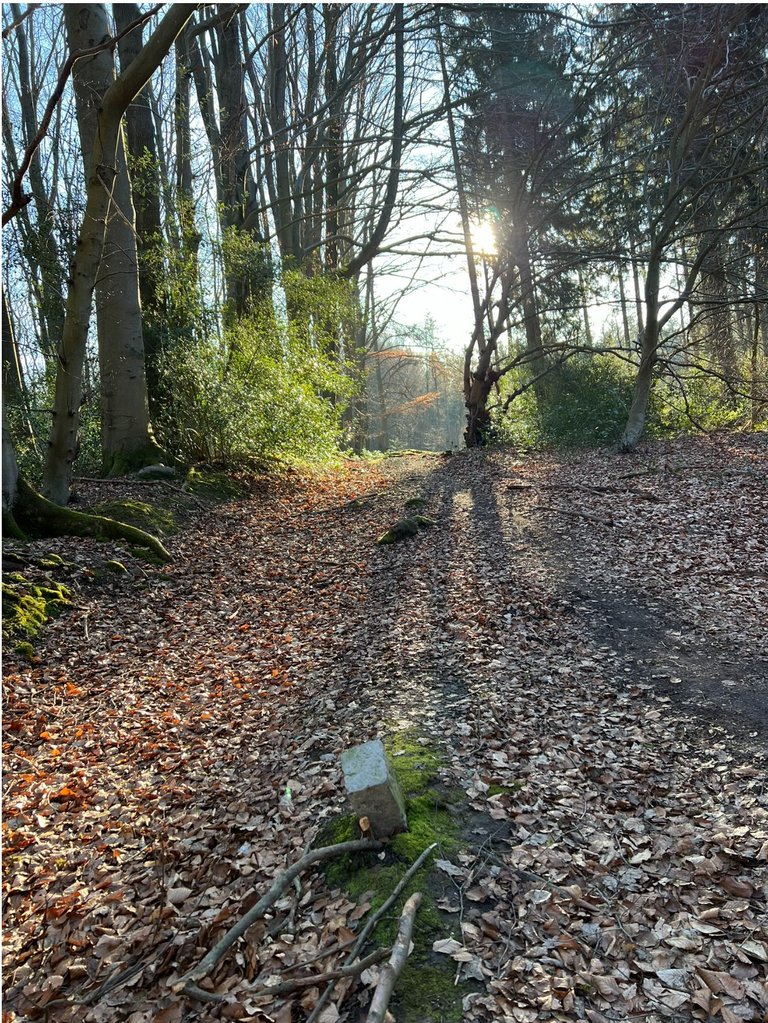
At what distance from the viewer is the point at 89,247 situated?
268 inches

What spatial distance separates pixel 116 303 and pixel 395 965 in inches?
386

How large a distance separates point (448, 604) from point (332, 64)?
14.2 metres

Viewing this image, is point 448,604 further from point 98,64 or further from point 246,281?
point 246,281

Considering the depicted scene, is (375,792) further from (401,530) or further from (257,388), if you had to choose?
(257,388)

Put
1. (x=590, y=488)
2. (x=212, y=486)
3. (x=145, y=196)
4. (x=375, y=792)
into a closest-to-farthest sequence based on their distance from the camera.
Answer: (x=375, y=792), (x=590, y=488), (x=212, y=486), (x=145, y=196)

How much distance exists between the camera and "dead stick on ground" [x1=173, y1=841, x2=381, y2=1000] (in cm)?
241

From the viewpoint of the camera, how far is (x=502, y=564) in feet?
23.7

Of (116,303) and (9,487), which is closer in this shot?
(9,487)

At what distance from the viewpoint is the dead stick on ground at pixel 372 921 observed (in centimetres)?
223

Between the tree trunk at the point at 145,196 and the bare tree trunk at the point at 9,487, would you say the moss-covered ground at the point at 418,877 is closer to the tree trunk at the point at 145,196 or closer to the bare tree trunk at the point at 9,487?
the bare tree trunk at the point at 9,487

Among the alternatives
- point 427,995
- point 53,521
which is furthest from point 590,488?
point 427,995

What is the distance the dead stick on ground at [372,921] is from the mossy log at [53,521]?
553 cm

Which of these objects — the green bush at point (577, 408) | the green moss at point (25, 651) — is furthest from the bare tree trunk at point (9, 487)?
the green bush at point (577, 408)

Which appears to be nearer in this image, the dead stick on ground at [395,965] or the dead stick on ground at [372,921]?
the dead stick on ground at [395,965]
